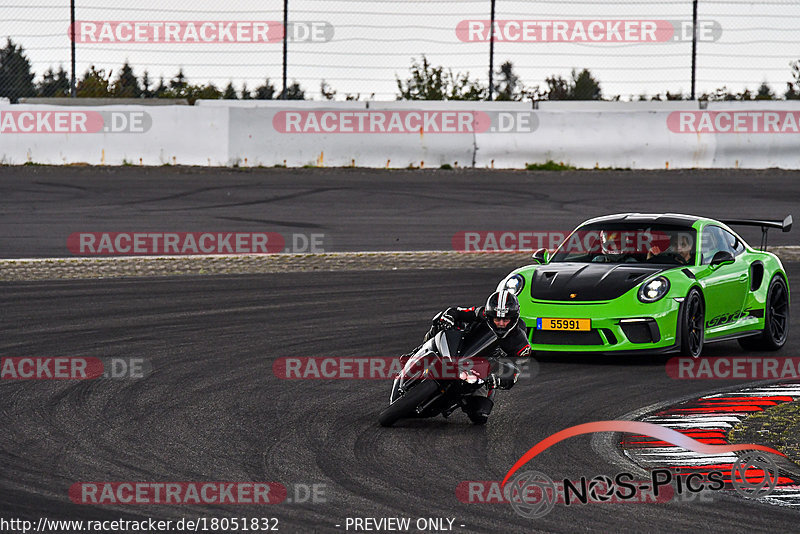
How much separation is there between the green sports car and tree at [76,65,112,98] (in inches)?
529

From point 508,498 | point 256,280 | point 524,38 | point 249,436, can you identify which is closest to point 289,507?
point 508,498

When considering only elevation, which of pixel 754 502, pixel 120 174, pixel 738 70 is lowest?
pixel 754 502

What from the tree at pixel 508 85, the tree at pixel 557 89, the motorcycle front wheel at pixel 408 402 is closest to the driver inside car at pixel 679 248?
the motorcycle front wheel at pixel 408 402

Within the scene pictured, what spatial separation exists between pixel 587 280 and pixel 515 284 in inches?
24.4

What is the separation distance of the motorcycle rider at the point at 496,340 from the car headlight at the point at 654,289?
8.56 feet

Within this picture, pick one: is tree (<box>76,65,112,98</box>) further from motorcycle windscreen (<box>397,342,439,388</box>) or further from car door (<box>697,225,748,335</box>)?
motorcycle windscreen (<box>397,342,439,388</box>)

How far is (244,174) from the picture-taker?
2272 cm

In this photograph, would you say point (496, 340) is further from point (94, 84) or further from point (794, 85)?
point (794, 85)

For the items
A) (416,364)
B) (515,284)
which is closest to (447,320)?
(416,364)

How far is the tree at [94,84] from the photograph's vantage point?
73.8 feet

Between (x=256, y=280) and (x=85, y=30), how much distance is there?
8.92 meters

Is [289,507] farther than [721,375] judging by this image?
No

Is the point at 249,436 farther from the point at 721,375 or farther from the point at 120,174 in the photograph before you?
the point at 120,174

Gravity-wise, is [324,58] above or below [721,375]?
Answer: above
